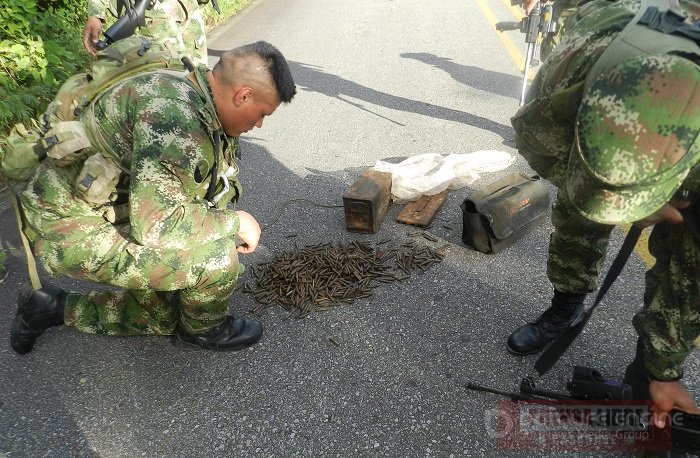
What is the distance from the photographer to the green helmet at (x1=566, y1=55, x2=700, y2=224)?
1273 mm

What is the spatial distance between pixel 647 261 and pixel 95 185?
11.0 ft

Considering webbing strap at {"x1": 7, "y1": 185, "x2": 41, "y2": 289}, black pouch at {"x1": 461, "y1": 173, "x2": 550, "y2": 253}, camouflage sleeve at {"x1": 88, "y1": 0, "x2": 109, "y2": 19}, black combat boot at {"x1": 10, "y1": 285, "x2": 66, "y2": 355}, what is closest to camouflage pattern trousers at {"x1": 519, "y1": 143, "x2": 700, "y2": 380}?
black pouch at {"x1": 461, "y1": 173, "x2": 550, "y2": 253}

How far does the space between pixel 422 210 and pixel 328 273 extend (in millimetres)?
991

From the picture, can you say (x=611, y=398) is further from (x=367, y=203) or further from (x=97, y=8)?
(x=97, y=8)

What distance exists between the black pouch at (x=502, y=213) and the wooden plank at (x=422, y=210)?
0.35 metres

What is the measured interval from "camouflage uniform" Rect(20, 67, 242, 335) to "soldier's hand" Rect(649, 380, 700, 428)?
6.64 feet

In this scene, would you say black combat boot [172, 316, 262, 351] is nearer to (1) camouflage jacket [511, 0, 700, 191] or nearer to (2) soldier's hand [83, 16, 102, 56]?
(1) camouflage jacket [511, 0, 700, 191]

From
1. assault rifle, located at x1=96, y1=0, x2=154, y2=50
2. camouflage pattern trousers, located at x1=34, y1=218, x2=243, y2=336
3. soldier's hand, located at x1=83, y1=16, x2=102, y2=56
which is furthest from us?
soldier's hand, located at x1=83, y1=16, x2=102, y2=56

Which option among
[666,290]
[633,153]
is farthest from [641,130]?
[666,290]

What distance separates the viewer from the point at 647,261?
3174 mm

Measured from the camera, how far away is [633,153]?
4.34 feet

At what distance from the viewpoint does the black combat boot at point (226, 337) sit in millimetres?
2725

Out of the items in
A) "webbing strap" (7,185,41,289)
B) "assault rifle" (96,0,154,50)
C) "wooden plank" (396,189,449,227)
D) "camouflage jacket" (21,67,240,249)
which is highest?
"assault rifle" (96,0,154,50)

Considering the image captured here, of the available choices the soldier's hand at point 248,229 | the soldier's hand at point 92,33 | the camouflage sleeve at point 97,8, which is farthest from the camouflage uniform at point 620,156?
the camouflage sleeve at point 97,8
